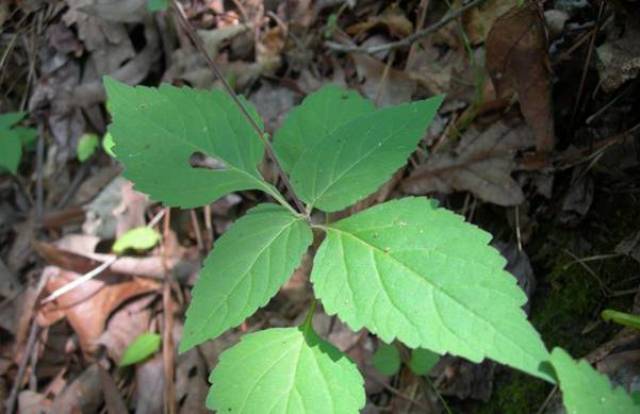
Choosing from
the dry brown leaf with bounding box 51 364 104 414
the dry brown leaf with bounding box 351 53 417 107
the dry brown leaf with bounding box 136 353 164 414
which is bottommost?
the dry brown leaf with bounding box 51 364 104 414

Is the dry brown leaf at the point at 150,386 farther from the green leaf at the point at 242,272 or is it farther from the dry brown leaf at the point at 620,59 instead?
the dry brown leaf at the point at 620,59

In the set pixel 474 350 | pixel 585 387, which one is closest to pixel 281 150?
pixel 474 350

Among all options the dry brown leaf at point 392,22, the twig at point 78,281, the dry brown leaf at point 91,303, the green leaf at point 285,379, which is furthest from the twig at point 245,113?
the twig at point 78,281

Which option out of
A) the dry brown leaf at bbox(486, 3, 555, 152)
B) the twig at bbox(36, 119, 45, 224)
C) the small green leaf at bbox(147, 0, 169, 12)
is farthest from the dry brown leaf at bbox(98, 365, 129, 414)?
the dry brown leaf at bbox(486, 3, 555, 152)

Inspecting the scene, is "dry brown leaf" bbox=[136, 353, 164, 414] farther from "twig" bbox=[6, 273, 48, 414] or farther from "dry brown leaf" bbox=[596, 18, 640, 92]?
"dry brown leaf" bbox=[596, 18, 640, 92]

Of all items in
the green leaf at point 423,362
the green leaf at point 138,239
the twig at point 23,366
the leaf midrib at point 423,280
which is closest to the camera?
the leaf midrib at point 423,280

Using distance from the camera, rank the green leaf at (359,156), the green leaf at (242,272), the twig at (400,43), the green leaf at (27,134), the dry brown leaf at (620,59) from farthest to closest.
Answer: the green leaf at (27,134)
the twig at (400,43)
the dry brown leaf at (620,59)
the green leaf at (359,156)
the green leaf at (242,272)
